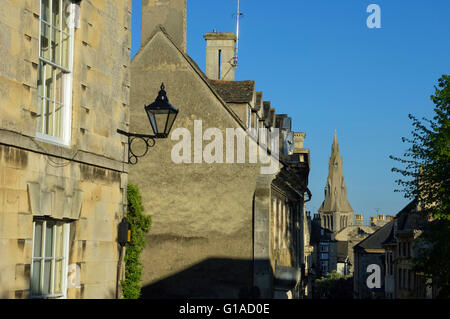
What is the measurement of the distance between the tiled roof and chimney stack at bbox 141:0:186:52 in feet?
7.38

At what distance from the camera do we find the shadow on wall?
18.6m

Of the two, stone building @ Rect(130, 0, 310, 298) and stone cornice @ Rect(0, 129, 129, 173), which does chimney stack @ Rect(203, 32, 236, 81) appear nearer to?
stone building @ Rect(130, 0, 310, 298)

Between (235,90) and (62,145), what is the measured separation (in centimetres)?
1338

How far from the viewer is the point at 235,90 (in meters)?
22.7

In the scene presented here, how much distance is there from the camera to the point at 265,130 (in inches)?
1025

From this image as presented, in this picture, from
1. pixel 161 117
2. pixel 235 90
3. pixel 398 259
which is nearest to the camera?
pixel 161 117

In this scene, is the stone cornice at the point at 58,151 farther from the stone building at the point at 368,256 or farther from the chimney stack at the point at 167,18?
the stone building at the point at 368,256

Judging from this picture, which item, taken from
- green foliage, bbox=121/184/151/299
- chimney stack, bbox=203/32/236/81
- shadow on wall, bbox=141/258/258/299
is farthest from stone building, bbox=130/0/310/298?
chimney stack, bbox=203/32/236/81

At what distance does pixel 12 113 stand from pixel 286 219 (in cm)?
1759

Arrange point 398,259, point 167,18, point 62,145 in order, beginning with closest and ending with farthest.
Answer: point 62,145 → point 167,18 → point 398,259

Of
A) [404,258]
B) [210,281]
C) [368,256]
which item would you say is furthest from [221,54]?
[368,256]

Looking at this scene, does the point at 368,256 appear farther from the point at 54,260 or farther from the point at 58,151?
the point at 58,151

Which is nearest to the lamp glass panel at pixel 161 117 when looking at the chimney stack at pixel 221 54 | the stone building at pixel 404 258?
the chimney stack at pixel 221 54
